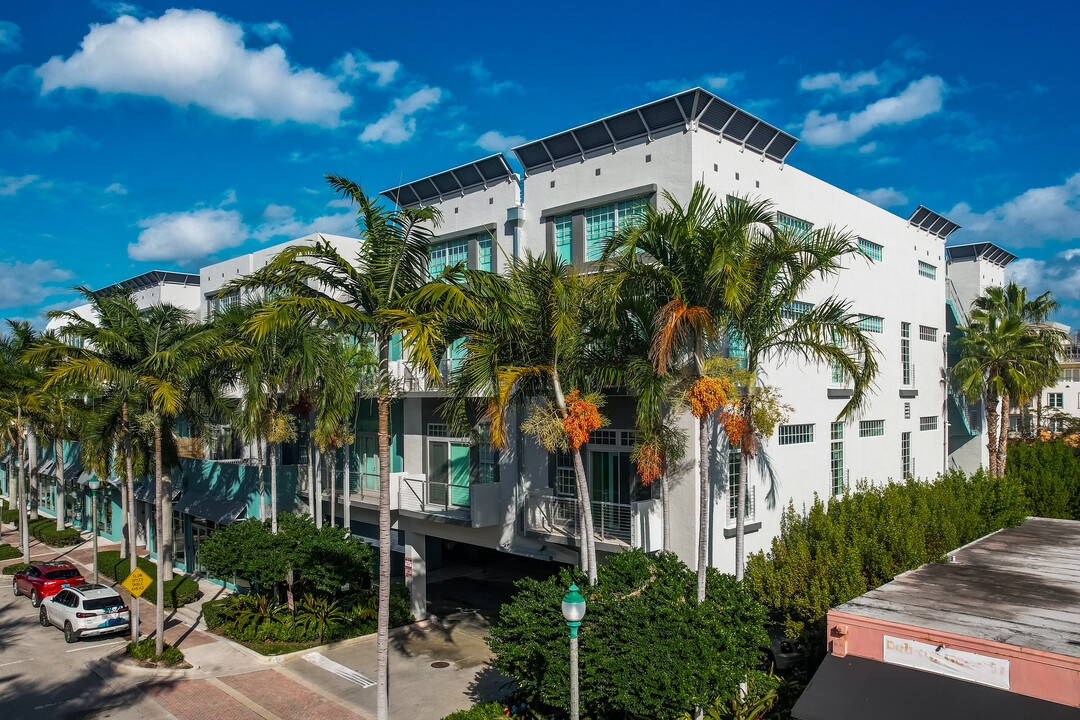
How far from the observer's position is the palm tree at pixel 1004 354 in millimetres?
28391

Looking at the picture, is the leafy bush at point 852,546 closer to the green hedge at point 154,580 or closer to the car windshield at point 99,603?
the car windshield at point 99,603

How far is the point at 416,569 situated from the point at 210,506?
1116 centimetres

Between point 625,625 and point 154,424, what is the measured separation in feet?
49.0

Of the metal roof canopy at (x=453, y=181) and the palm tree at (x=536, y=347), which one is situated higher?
the metal roof canopy at (x=453, y=181)

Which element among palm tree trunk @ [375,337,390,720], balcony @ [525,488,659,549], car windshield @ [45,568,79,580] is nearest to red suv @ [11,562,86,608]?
car windshield @ [45,568,79,580]

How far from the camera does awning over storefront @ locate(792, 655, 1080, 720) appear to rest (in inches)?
380

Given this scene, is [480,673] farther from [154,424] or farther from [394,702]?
[154,424]

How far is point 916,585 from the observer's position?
1393cm

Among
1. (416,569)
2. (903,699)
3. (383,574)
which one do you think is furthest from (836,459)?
(383,574)

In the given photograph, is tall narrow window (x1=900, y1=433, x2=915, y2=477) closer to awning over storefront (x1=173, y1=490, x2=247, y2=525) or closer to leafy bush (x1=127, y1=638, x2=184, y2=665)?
Answer: leafy bush (x1=127, y1=638, x2=184, y2=665)

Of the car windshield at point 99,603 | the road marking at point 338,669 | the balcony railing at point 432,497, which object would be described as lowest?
the road marking at point 338,669

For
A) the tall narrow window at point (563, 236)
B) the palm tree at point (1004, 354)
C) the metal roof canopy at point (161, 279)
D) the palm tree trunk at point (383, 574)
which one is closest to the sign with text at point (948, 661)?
the palm tree trunk at point (383, 574)

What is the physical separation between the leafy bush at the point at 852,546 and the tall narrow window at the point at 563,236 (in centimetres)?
893

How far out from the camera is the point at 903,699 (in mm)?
10227
